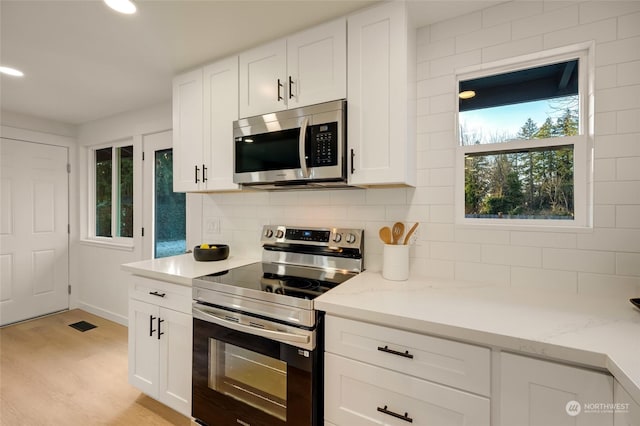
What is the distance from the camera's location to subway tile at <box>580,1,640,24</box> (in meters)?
1.29

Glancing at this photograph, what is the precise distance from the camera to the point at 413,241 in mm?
1743

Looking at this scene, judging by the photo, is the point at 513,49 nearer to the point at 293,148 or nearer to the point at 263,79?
the point at 293,148

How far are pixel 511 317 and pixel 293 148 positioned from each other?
1289mm

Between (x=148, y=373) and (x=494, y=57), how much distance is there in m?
2.74

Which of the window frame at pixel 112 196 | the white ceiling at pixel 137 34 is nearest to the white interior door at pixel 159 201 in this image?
the window frame at pixel 112 196

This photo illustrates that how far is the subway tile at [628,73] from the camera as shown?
127 centimetres

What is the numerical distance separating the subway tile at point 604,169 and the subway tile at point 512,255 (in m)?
0.40

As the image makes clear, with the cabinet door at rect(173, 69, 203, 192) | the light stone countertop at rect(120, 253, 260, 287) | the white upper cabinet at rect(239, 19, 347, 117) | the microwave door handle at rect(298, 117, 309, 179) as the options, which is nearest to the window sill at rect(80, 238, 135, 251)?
the light stone countertop at rect(120, 253, 260, 287)

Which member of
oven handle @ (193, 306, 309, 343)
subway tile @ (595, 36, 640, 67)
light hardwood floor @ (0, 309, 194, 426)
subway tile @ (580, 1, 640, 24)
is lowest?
light hardwood floor @ (0, 309, 194, 426)

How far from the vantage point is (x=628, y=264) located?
Answer: 1.29 m

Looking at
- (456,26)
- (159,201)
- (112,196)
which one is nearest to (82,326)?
(112,196)

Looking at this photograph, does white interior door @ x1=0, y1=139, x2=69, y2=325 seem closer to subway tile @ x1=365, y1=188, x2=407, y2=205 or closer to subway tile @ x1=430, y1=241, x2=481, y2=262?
subway tile @ x1=365, y1=188, x2=407, y2=205

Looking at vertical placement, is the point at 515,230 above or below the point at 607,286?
above

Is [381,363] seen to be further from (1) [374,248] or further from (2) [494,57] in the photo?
(2) [494,57]
